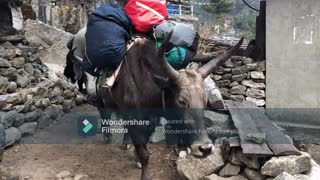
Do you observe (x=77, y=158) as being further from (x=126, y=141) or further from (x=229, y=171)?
(x=229, y=171)

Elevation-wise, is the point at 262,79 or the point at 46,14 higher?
the point at 46,14

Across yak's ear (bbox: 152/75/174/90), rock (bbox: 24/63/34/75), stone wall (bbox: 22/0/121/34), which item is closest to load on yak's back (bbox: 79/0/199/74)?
yak's ear (bbox: 152/75/174/90)

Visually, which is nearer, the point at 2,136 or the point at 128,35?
the point at 128,35

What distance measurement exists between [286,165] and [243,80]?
4.35 m

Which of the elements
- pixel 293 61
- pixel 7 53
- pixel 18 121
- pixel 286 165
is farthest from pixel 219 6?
pixel 286 165

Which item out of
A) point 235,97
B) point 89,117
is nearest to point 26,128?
point 89,117

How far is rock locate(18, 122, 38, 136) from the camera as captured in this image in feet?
19.7

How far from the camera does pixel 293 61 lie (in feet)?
24.7

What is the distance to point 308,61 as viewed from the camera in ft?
24.3

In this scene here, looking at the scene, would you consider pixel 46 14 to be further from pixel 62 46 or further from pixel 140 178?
pixel 140 178

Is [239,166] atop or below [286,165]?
below

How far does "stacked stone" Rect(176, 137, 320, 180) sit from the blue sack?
1.40 metres

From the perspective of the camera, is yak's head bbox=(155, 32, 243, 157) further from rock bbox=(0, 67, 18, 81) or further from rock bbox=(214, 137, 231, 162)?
rock bbox=(0, 67, 18, 81)

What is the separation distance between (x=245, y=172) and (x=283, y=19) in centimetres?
415
